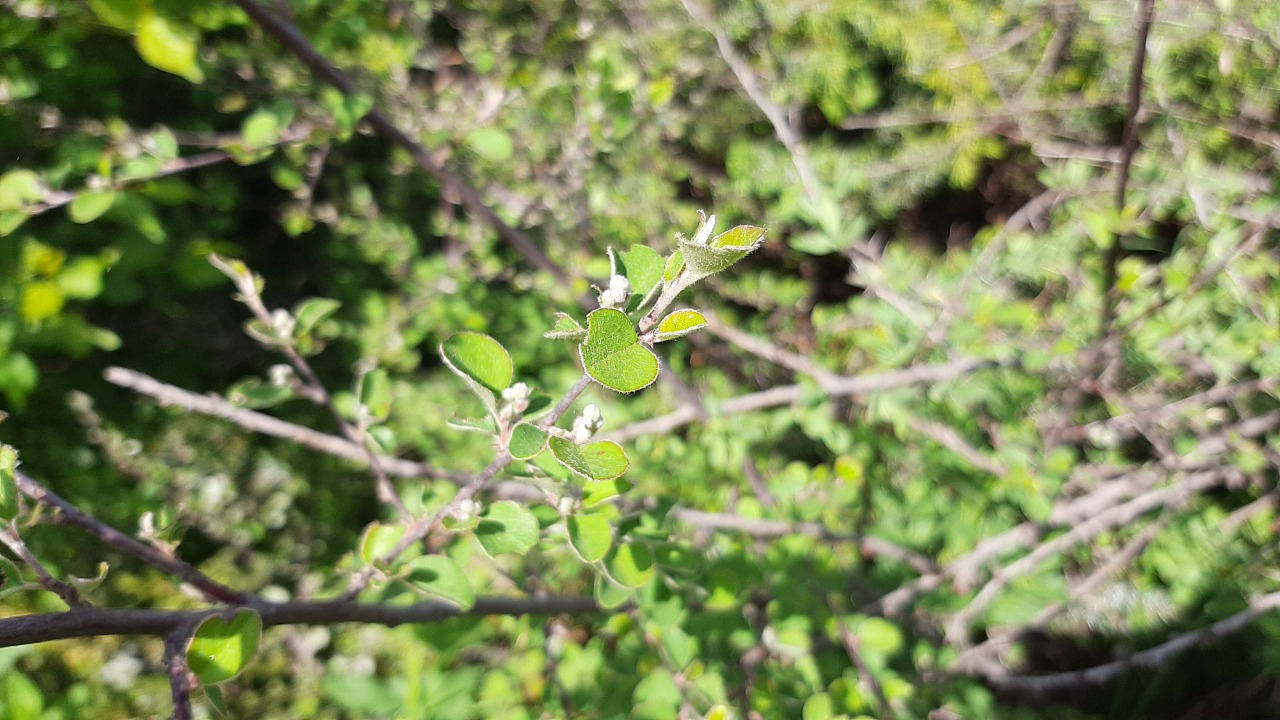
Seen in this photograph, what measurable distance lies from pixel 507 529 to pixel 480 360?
176 millimetres

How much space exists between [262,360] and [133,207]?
3.21 ft

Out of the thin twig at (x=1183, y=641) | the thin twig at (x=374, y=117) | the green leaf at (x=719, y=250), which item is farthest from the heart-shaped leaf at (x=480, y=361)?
the thin twig at (x=1183, y=641)

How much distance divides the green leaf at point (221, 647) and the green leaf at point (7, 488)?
179 mm

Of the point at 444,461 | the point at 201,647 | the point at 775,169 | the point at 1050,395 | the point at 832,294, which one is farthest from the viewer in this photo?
the point at 832,294

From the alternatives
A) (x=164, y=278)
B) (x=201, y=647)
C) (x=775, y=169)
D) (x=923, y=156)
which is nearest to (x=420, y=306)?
(x=164, y=278)

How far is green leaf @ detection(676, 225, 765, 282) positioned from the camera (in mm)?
427

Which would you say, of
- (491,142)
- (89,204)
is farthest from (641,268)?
(89,204)

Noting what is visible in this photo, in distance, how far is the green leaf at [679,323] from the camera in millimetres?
479

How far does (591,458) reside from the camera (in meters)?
0.55

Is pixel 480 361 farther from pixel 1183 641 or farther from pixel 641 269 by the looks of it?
pixel 1183 641

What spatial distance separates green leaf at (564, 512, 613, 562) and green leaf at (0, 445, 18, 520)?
1.52 ft

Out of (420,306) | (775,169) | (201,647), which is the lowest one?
(420,306)

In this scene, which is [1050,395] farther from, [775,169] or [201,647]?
[201,647]

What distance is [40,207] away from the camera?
3.13ft
